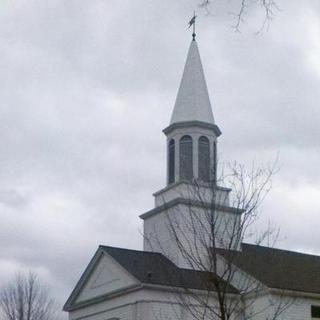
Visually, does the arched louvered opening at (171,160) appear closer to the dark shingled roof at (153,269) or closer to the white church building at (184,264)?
the white church building at (184,264)

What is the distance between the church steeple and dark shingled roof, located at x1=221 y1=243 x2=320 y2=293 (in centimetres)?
482

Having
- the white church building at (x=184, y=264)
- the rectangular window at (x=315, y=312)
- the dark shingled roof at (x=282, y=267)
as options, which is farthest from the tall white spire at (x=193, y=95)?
the rectangular window at (x=315, y=312)

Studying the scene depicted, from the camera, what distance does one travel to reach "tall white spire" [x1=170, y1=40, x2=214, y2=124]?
4147cm

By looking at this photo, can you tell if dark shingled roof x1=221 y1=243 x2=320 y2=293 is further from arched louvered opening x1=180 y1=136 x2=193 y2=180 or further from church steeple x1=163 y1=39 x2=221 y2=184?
church steeple x1=163 y1=39 x2=221 y2=184

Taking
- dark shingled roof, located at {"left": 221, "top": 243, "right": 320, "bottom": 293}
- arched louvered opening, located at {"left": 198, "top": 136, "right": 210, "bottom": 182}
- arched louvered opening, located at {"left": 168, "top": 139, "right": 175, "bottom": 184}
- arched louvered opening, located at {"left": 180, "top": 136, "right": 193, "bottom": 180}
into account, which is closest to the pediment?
dark shingled roof, located at {"left": 221, "top": 243, "right": 320, "bottom": 293}

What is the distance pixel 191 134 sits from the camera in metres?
40.8

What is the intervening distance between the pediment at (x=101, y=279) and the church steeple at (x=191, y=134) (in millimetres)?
5715

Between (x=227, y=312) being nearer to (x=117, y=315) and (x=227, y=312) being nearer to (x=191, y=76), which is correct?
(x=117, y=315)

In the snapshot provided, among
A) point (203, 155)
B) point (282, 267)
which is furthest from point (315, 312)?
point (203, 155)

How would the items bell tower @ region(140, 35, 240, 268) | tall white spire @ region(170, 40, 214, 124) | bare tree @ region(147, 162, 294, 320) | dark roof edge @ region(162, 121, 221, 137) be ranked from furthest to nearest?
tall white spire @ region(170, 40, 214, 124), dark roof edge @ region(162, 121, 221, 137), bell tower @ region(140, 35, 240, 268), bare tree @ region(147, 162, 294, 320)

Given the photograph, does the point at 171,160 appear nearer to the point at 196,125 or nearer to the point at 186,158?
the point at 186,158

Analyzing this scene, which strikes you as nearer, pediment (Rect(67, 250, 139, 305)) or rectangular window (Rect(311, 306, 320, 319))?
rectangular window (Rect(311, 306, 320, 319))

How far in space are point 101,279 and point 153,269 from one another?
3.89 meters

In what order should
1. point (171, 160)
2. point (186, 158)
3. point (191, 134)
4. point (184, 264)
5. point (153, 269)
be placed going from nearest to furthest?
point (153, 269) → point (184, 264) → point (186, 158) → point (191, 134) → point (171, 160)
